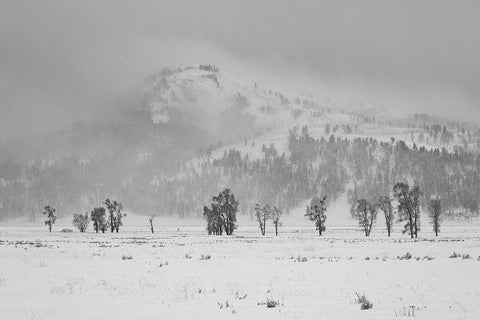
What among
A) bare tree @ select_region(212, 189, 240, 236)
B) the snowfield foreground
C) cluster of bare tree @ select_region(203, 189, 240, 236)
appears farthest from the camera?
cluster of bare tree @ select_region(203, 189, 240, 236)

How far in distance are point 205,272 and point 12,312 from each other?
13.1m

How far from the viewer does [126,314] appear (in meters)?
13.8

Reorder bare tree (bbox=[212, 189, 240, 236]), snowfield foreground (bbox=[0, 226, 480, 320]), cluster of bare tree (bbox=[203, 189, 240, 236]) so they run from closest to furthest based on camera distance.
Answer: snowfield foreground (bbox=[0, 226, 480, 320])
bare tree (bbox=[212, 189, 240, 236])
cluster of bare tree (bbox=[203, 189, 240, 236])

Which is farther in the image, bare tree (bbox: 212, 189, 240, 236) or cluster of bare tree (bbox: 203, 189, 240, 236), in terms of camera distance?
cluster of bare tree (bbox: 203, 189, 240, 236)

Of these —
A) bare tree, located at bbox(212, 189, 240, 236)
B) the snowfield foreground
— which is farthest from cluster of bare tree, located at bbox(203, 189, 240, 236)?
the snowfield foreground

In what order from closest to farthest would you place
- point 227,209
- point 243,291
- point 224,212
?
1. point 243,291
2. point 227,209
3. point 224,212

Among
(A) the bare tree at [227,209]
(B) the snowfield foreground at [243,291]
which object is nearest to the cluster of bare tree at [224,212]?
(A) the bare tree at [227,209]

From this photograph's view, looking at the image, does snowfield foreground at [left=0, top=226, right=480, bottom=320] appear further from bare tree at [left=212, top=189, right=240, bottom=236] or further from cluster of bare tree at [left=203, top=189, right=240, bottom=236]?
cluster of bare tree at [left=203, top=189, right=240, bottom=236]

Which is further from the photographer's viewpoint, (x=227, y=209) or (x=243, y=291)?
(x=227, y=209)

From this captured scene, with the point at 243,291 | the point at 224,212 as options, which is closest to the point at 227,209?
the point at 224,212

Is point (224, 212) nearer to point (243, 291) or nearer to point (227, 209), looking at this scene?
point (227, 209)

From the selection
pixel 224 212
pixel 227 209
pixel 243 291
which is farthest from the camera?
pixel 224 212

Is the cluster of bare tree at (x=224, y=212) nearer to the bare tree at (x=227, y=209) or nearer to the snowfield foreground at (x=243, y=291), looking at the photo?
the bare tree at (x=227, y=209)

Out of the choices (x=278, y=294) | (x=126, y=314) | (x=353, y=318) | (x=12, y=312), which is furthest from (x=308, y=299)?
(x=12, y=312)
